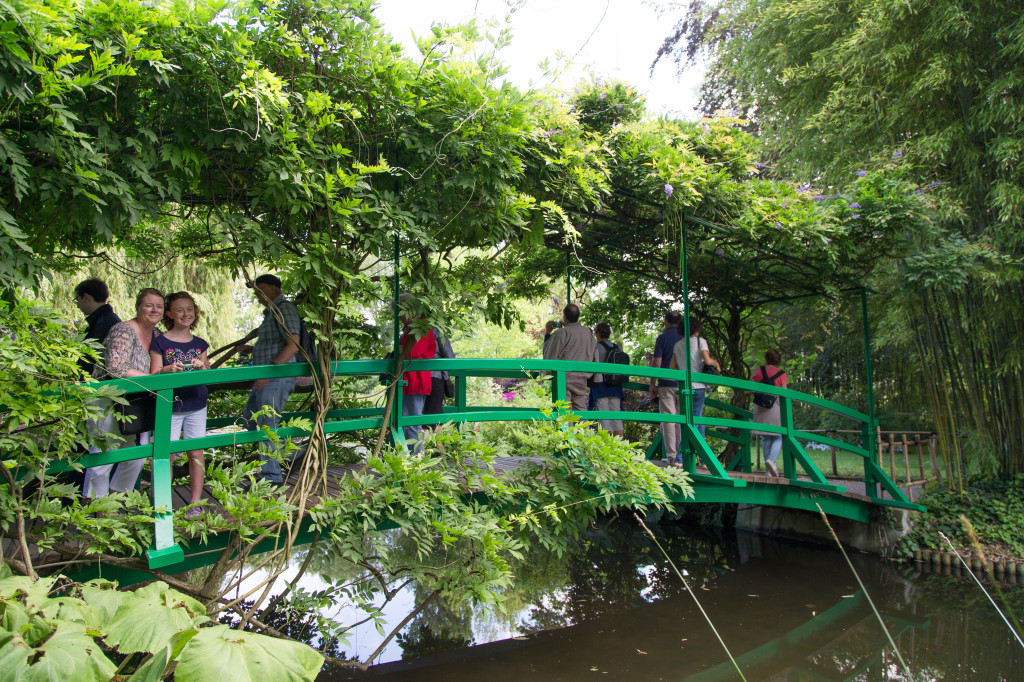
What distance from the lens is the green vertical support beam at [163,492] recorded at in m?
3.22

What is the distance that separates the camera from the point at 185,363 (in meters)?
3.85

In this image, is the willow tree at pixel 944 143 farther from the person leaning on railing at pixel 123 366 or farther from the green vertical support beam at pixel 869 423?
the person leaning on railing at pixel 123 366

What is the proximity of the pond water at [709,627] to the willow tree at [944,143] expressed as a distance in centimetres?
229

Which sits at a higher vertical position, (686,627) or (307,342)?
(307,342)

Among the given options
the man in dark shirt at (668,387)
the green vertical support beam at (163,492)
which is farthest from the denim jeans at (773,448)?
the green vertical support beam at (163,492)

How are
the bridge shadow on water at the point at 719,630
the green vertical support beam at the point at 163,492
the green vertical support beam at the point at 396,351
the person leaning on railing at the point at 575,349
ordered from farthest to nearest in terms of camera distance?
the person leaning on railing at the point at 575,349
the bridge shadow on water at the point at 719,630
the green vertical support beam at the point at 396,351
the green vertical support beam at the point at 163,492

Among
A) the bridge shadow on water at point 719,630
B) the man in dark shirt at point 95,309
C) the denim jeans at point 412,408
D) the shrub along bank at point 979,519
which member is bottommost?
the bridge shadow on water at point 719,630

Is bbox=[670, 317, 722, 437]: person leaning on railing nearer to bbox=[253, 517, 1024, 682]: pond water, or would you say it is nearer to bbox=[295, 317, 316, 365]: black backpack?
bbox=[253, 517, 1024, 682]: pond water

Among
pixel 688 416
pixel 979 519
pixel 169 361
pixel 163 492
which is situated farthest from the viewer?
pixel 979 519

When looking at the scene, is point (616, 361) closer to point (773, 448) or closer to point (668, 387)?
point (668, 387)

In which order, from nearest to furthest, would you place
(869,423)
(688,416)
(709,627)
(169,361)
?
(169,361), (688,416), (709,627), (869,423)

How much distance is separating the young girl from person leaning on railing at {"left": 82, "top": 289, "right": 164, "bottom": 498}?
87 millimetres

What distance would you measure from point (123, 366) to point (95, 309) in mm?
861

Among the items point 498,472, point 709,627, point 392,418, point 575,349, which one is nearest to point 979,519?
point 709,627
